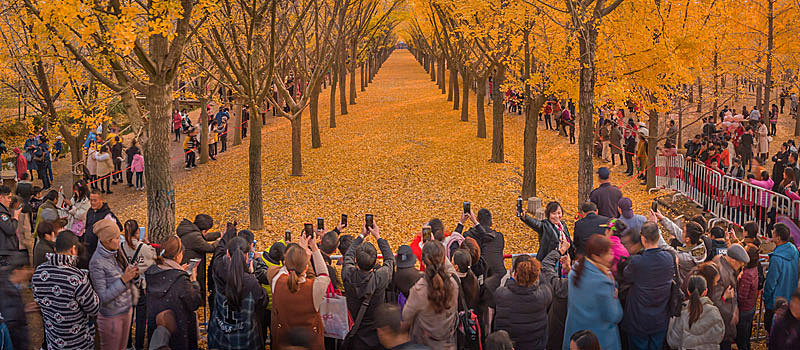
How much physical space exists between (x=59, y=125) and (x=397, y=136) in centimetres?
1237

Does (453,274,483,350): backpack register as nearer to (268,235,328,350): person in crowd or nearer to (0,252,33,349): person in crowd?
(268,235,328,350): person in crowd

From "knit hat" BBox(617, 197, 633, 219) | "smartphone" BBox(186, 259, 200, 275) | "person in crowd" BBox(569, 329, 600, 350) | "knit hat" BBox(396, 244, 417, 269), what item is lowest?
"smartphone" BBox(186, 259, 200, 275)

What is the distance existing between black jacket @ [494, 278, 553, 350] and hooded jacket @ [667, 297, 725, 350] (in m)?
1.46

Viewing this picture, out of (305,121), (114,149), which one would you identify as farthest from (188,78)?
(305,121)

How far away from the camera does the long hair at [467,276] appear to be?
638cm

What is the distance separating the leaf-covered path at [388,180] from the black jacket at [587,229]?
5296 mm

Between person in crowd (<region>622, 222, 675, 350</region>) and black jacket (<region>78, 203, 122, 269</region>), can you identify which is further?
black jacket (<region>78, 203, 122, 269</region>)

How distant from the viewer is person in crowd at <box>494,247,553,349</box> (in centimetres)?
579

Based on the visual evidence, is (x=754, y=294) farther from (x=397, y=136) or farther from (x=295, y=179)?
(x=397, y=136)

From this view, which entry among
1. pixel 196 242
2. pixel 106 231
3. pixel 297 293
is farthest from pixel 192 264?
pixel 297 293

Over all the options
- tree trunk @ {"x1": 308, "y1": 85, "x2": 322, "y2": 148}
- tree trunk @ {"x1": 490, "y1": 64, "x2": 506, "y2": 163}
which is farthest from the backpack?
tree trunk @ {"x1": 308, "y1": 85, "x2": 322, "y2": 148}

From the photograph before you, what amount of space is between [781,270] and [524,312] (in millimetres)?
3777

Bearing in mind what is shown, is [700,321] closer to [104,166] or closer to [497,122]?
[497,122]

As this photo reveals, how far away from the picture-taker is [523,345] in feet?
19.8
